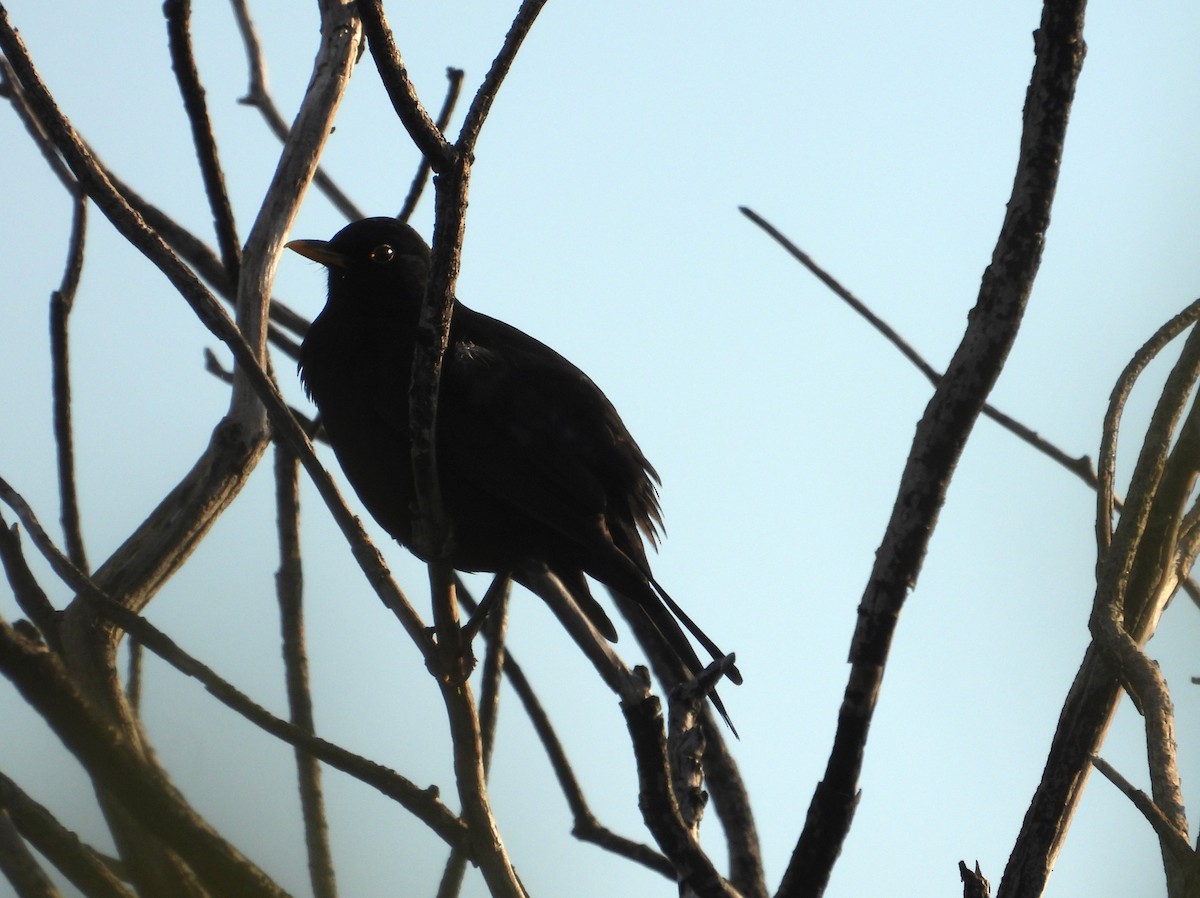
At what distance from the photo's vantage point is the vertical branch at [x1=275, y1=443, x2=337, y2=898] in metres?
3.33

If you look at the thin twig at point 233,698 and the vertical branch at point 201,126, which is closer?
the thin twig at point 233,698

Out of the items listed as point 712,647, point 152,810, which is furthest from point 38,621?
point 712,647

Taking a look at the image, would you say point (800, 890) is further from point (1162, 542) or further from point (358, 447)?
point (358, 447)

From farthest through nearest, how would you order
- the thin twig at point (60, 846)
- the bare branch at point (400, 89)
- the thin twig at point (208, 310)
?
the thin twig at point (208, 310) → the bare branch at point (400, 89) → the thin twig at point (60, 846)

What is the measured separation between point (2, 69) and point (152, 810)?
12.5 feet

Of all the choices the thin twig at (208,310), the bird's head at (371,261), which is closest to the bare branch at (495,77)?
the thin twig at (208,310)

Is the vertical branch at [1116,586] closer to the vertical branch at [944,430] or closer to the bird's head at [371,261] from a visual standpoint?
the vertical branch at [944,430]

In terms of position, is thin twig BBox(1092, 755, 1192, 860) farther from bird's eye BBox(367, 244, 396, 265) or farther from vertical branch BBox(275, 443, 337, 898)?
bird's eye BBox(367, 244, 396, 265)

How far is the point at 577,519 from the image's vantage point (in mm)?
4434

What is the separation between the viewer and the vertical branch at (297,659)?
3332mm

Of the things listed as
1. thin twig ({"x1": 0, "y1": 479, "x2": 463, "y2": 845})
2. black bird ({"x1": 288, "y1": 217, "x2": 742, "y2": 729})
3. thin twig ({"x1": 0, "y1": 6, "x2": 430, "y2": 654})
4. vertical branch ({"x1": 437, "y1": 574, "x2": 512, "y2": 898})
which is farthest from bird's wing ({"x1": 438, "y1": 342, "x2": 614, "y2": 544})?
thin twig ({"x1": 0, "y1": 479, "x2": 463, "y2": 845})

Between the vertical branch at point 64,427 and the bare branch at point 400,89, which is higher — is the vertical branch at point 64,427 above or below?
below

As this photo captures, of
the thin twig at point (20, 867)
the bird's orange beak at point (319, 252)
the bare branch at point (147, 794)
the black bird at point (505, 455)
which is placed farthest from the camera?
the bird's orange beak at point (319, 252)

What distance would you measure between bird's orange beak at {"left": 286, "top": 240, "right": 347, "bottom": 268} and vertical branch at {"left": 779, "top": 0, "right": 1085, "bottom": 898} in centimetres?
294
